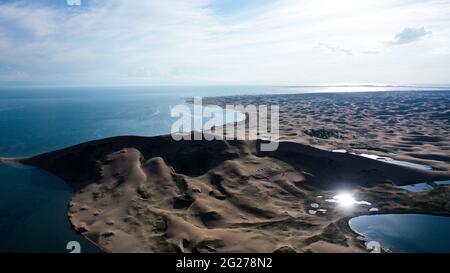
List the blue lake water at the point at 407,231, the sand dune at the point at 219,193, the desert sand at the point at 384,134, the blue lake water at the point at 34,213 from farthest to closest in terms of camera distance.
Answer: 1. the desert sand at the point at 384,134
2. the blue lake water at the point at 34,213
3. the blue lake water at the point at 407,231
4. the sand dune at the point at 219,193

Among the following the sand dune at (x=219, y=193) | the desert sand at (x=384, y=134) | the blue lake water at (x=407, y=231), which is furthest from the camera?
the desert sand at (x=384, y=134)

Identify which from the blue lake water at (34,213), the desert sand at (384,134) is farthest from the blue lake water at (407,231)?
the blue lake water at (34,213)

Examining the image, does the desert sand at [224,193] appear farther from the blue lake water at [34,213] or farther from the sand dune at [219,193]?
the blue lake water at [34,213]

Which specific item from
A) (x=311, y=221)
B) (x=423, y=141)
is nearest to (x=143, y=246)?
(x=311, y=221)

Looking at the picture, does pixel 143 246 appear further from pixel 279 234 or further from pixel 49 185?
pixel 49 185

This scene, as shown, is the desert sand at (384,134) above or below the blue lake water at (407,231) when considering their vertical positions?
above

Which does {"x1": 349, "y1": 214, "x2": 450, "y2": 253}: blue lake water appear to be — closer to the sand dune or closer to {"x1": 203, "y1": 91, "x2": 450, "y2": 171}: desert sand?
the sand dune
